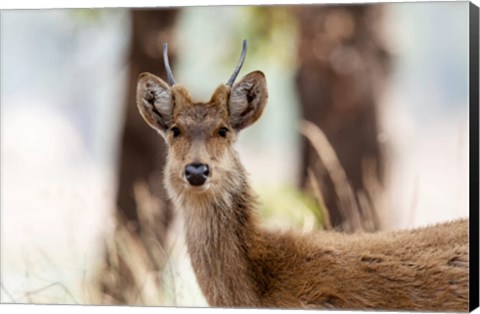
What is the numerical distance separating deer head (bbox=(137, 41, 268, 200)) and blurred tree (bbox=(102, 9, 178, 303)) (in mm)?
1850

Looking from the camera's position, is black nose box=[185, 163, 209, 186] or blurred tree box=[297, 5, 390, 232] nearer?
black nose box=[185, 163, 209, 186]

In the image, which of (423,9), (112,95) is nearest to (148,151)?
(112,95)

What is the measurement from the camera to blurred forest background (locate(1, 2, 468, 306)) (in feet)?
32.5

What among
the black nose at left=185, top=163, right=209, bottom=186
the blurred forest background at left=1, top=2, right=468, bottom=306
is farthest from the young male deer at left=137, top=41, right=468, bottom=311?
the blurred forest background at left=1, top=2, right=468, bottom=306

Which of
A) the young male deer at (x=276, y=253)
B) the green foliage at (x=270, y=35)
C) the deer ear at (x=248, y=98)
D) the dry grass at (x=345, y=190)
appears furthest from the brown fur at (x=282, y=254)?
the green foliage at (x=270, y=35)

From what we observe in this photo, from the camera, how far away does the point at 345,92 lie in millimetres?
12422

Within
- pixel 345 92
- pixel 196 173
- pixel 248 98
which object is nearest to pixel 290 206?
pixel 345 92

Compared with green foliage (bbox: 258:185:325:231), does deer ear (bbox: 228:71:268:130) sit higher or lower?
higher

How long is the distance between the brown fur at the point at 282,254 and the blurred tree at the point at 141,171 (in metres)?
2.07

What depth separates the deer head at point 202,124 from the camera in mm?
9031

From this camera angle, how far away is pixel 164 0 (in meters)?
10.1

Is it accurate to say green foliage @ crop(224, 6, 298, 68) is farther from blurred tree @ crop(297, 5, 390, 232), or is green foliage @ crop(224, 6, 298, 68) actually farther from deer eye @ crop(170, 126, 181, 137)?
deer eye @ crop(170, 126, 181, 137)

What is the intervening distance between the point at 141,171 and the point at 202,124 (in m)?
3.36

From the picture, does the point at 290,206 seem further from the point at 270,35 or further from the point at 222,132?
the point at 222,132
